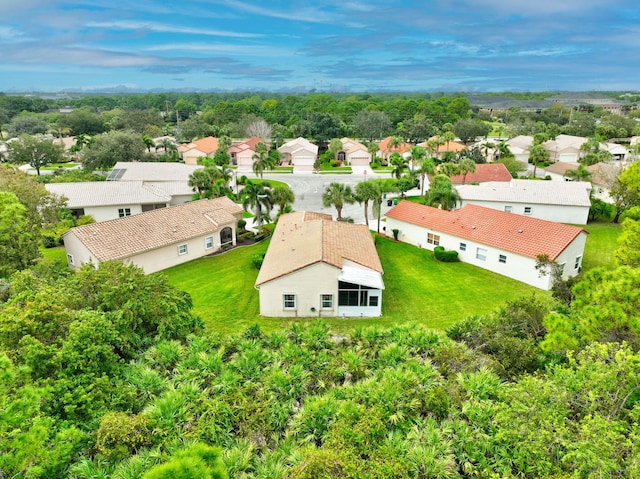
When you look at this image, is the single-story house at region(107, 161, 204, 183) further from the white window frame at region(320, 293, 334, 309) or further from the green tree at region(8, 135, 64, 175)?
the white window frame at region(320, 293, 334, 309)

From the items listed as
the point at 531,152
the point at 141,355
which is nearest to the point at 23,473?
the point at 141,355

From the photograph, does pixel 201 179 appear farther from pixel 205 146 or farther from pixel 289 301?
pixel 205 146

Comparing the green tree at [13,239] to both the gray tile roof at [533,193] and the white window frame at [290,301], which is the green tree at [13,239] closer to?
the white window frame at [290,301]

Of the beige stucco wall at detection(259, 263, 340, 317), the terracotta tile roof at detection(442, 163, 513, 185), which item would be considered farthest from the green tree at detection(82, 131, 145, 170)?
the beige stucco wall at detection(259, 263, 340, 317)

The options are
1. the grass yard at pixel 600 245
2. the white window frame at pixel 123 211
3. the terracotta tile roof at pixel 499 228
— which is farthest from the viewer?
the white window frame at pixel 123 211

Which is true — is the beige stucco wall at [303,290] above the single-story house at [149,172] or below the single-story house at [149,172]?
below

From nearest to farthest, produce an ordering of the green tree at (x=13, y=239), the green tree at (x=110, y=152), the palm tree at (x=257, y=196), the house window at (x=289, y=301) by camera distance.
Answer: the green tree at (x=13, y=239), the house window at (x=289, y=301), the palm tree at (x=257, y=196), the green tree at (x=110, y=152)

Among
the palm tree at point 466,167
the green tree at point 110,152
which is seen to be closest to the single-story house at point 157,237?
the palm tree at point 466,167
